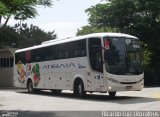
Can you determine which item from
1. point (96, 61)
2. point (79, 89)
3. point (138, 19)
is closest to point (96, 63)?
point (96, 61)

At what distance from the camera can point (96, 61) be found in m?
22.3

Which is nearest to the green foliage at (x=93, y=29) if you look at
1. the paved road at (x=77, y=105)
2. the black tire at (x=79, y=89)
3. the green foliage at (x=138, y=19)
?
the green foliage at (x=138, y=19)

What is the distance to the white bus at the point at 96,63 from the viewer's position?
21.6m

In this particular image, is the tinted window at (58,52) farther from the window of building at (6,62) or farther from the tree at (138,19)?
the tree at (138,19)

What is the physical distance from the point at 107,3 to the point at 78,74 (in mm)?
26624

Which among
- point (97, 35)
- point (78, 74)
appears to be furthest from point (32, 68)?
point (97, 35)

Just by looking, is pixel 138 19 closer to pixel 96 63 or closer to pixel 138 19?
pixel 138 19

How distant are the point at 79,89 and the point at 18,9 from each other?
891 cm

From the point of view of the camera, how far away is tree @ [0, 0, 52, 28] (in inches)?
607

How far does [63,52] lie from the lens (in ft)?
85.7

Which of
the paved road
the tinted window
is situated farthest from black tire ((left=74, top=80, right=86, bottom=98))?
the tinted window

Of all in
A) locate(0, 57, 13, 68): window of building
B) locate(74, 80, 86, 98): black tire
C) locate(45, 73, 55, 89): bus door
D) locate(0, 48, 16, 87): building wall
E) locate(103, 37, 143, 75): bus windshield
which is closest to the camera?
locate(103, 37, 143, 75): bus windshield

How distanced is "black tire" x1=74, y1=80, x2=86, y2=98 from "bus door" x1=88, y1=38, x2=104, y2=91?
5.29 ft

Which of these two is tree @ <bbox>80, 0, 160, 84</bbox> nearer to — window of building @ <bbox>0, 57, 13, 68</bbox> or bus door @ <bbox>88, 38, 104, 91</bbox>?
window of building @ <bbox>0, 57, 13, 68</bbox>
